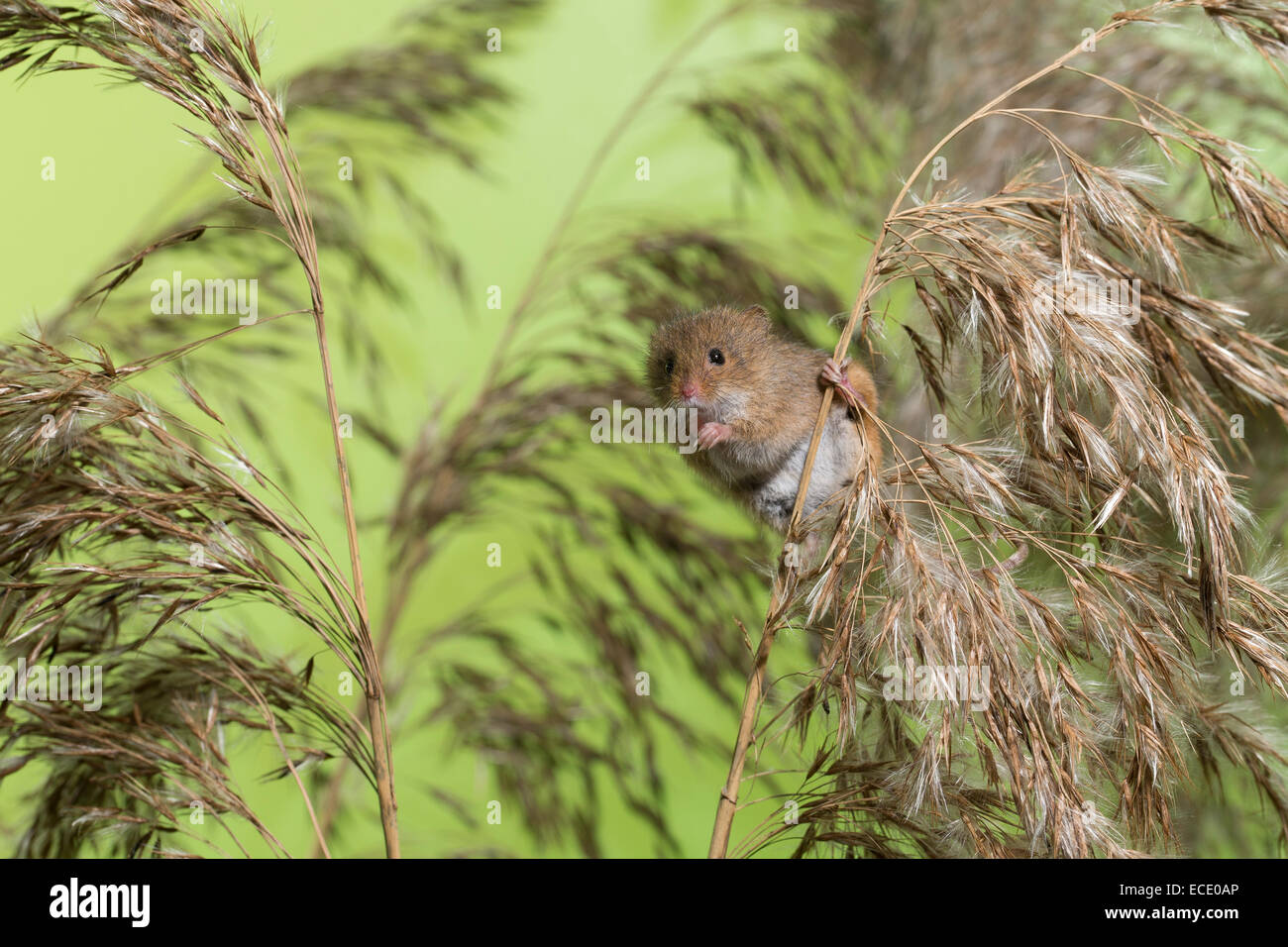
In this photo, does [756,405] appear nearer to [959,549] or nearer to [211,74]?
[959,549]

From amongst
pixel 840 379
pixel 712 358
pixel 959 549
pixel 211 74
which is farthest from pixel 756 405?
pixel 211 74

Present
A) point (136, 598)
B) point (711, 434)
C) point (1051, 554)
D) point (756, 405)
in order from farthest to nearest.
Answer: point (756, 405), point (711, 434), point (136, 598), point (1051, 554)

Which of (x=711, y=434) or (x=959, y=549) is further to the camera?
(x=711, y=434)

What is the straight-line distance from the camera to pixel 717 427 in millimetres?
1385

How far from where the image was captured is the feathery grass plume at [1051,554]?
102 cm

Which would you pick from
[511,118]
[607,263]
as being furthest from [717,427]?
[511,118]

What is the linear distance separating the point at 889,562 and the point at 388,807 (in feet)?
2.07

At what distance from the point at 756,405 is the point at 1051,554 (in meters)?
0.52

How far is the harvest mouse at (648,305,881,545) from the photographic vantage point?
56.9 inches

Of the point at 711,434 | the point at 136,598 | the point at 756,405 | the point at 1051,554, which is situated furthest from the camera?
the point at 756,405

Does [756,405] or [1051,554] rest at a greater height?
[756,405]

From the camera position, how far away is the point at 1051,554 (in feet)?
3.53

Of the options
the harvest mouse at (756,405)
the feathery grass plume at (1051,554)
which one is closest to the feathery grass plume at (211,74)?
the feathery grass plume at (1051,554)
